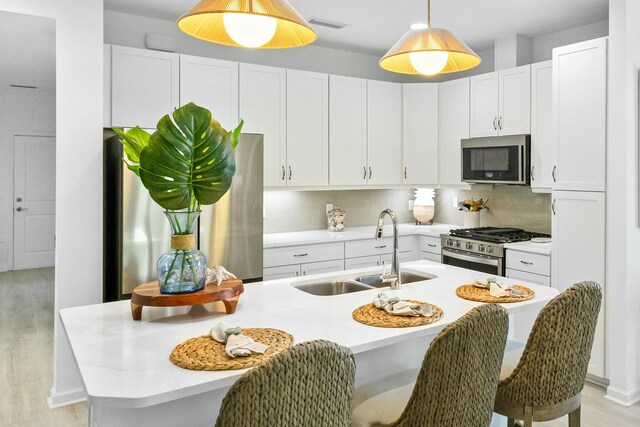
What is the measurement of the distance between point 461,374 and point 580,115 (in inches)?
102

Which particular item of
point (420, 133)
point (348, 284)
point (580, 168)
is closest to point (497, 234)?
point (580, 168)

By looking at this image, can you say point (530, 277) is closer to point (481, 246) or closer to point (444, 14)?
point (481, 246)

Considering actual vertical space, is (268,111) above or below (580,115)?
above

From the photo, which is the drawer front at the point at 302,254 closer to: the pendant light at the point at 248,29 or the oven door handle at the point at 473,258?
the oven door handle at the point at 473,258

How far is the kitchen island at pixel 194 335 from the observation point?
134 centimetres

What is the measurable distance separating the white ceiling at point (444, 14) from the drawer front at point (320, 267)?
2.02 metres

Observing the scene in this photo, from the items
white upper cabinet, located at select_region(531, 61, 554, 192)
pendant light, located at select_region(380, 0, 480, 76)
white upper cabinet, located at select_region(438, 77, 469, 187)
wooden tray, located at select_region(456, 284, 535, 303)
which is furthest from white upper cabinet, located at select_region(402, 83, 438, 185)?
wooden tray, located at select_region(456, 284, 535, 303)

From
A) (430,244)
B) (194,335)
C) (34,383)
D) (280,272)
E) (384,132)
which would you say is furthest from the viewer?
(384,132)

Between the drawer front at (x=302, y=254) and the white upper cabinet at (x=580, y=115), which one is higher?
the white upper cabinet at (x=580, y=115)

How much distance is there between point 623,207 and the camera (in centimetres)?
314

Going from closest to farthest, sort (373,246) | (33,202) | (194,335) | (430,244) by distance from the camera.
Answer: (194,335) → (373,246) → (430,244) → (33,202)

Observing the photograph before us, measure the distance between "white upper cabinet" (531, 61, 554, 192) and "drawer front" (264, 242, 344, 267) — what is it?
173 cm

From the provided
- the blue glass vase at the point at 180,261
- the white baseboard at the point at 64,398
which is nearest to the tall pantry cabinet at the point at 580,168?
the blue glass vase at the point at 180,261

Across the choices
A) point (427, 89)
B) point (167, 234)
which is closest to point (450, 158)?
point (427, 89)
